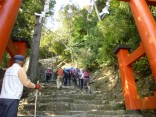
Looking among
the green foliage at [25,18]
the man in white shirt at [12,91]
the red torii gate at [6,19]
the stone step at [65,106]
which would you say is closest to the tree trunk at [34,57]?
the green foliage at [25,18]

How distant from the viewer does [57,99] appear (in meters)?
8.04

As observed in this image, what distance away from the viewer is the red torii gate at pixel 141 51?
581cm

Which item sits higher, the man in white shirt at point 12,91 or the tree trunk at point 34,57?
the tree trunk at point 34,57

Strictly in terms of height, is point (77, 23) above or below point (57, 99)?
above

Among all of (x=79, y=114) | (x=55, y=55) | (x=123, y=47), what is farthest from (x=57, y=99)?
(x=55, y=55)

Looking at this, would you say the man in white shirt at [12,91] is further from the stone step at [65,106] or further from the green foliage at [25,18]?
the green foliage at [25,18]

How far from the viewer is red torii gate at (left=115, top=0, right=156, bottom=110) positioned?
5.81 metres

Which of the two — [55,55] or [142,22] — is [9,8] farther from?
[55,55]

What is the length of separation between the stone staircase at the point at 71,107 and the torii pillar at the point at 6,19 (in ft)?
7.62

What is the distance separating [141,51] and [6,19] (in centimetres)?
394

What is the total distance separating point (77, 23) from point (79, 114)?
18608mm

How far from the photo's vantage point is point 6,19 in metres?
5.20

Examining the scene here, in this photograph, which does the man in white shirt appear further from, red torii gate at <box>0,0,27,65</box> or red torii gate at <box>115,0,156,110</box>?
red torii gate at <box>115,0,156,110</box>

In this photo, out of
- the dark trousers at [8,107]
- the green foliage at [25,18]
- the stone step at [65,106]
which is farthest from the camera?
the green foliage at [25,18]
